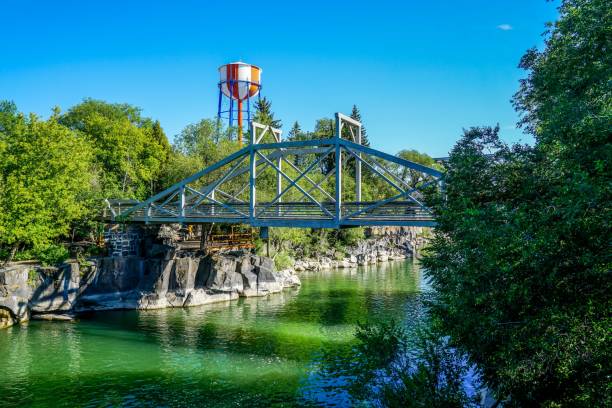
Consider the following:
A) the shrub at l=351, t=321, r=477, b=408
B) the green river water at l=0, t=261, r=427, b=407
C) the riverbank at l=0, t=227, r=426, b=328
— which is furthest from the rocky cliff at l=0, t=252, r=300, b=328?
the shrub at l=351, t=321, r=477, b=408

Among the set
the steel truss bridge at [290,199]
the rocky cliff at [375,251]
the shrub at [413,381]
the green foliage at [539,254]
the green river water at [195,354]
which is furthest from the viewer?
the rocky cliff at [375,251]

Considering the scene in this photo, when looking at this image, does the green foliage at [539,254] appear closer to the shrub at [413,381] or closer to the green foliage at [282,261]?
the shrub at [413,381]

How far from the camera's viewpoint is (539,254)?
7301 millimetres

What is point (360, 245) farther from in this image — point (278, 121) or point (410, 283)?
point (278, 121)

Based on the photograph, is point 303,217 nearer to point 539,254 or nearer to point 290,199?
point 539,254

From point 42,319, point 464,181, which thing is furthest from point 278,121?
point 464,181

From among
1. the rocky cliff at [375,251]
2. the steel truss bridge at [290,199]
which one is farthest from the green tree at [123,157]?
the rocky cliff at [375,251]

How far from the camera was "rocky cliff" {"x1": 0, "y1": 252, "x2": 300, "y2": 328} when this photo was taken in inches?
953

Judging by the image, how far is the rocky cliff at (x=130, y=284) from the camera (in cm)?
2422

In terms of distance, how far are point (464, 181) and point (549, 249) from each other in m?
2.74

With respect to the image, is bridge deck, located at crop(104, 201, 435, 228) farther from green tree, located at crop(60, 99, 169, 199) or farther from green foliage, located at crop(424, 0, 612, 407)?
green tree, located at crop(60, 99, 169, 199)

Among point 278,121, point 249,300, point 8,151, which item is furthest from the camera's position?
point 278,121

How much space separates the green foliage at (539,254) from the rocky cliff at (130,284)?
70.2 feet

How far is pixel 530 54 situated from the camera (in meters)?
18.8
